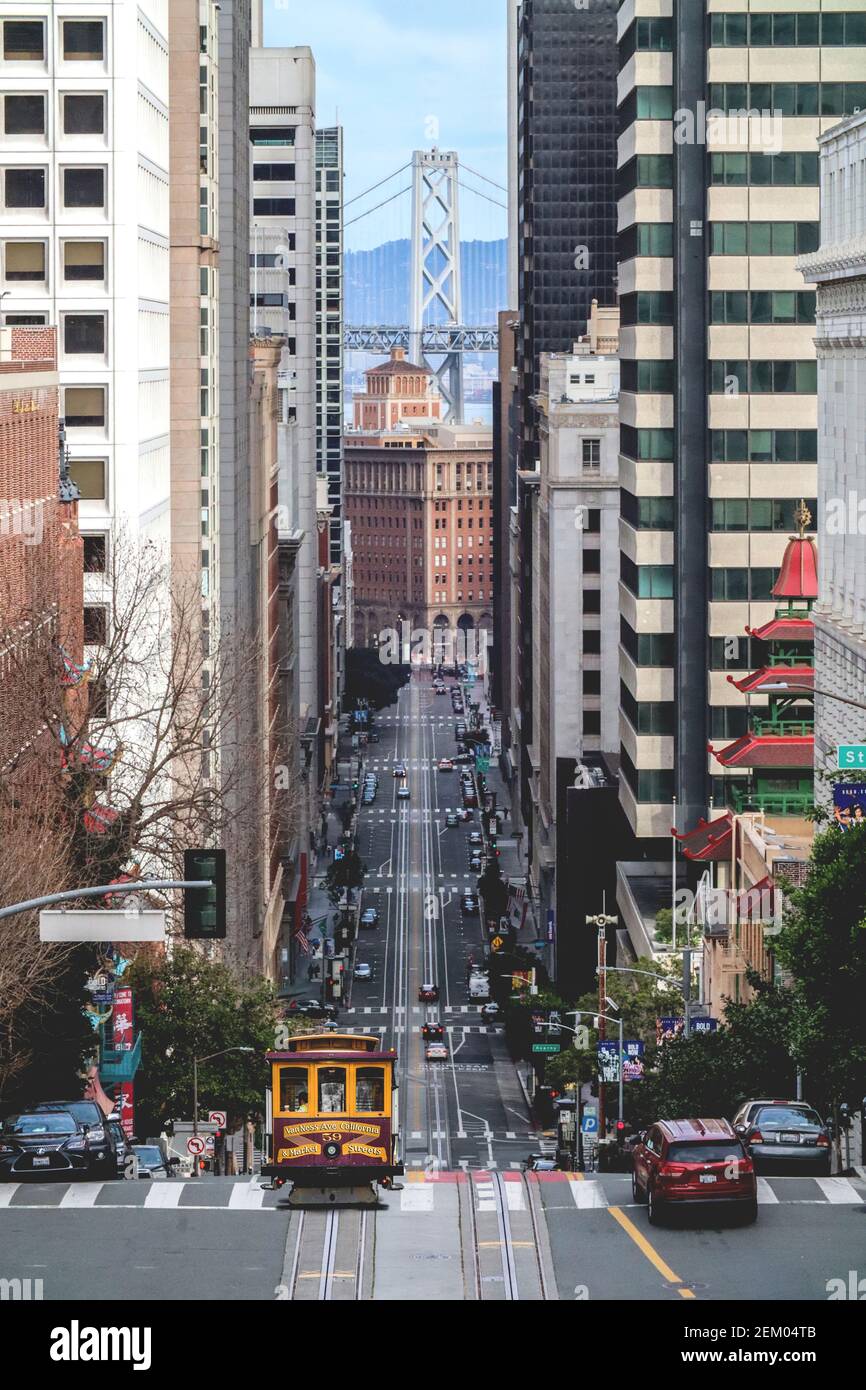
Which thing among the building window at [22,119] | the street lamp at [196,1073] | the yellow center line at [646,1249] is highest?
the building window at [22,119]

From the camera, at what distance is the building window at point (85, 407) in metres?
81.6

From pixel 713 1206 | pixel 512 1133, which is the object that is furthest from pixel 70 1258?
pixel 512 1133

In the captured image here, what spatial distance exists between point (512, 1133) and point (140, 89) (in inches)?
1943

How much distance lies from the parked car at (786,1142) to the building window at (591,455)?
105 meters

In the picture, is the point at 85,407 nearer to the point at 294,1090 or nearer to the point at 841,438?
the point at 841,438

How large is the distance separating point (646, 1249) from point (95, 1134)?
1261 cm

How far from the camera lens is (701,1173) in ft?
121

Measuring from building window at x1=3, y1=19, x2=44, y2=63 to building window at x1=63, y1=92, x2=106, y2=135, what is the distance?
4.95ft

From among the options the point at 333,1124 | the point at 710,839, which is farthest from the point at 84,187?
the point at 333,1124

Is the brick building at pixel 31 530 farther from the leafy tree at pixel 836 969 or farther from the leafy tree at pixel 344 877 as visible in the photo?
the leafy tree at pixel 344 877

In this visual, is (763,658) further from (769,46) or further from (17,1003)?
(17,1003)

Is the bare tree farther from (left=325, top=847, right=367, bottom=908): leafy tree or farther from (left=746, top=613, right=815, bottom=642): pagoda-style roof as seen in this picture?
(left=325, top=847, right=367, bottom=908): leafy tree

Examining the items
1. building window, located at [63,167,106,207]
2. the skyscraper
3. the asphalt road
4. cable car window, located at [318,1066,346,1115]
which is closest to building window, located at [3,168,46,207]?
building window, located at [63,167,106,207]

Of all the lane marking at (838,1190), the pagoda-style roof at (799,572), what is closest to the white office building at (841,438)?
the pagoda-style roof at (799,572)
